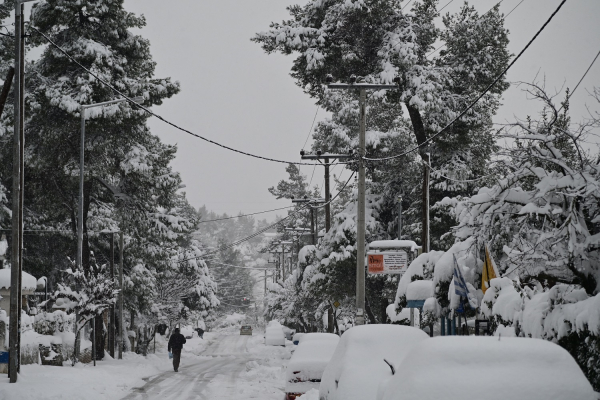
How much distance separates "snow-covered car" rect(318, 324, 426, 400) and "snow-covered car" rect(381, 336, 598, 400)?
2.39 metres

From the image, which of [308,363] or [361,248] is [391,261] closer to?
[361,248]

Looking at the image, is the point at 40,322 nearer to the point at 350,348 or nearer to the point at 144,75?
the point at 144,75

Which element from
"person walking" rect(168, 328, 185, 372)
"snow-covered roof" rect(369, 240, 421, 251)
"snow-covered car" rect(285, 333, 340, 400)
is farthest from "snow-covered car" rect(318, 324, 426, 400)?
"person walking" rect(168, 328, 185, 372)

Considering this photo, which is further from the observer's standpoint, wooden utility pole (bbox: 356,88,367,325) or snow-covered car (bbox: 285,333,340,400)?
wooden utility pole (bbox: 356,88,367,325)

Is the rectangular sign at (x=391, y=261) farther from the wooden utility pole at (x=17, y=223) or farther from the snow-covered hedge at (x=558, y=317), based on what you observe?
the snow-covered hedge at (x=558, y=317)

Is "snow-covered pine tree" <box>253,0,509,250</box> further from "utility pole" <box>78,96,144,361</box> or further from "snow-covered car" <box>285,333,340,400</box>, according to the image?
"snow-covered car" <box>285,333,340,400</box>

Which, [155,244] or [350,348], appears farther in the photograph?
[155,244]

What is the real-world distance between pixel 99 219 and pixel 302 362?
2148cm

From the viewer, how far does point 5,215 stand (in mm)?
33062

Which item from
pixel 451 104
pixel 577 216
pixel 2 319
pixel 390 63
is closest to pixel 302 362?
pixel 577 216

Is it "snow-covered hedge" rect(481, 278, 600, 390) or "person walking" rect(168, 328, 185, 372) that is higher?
"snow-covered hedge" rect(481, 278, 600, 390)

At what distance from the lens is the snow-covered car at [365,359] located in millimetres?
8523

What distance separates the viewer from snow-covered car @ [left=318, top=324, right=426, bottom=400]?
28.0 feet

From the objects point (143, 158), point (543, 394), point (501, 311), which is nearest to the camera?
point (543, 394)
